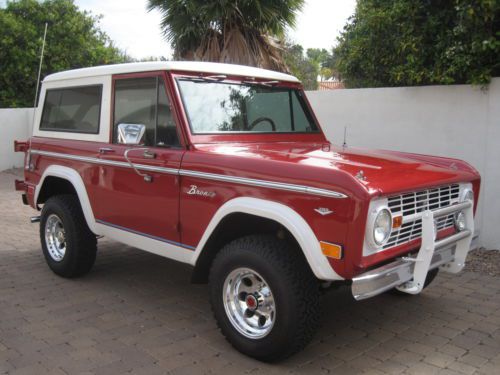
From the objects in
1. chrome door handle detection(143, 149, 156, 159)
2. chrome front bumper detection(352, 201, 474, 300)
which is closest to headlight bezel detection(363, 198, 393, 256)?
chrome front bumper detection(352, 201, 474, 300)

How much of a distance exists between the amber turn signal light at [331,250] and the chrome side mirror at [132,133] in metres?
1.68

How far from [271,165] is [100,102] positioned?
2.09 m

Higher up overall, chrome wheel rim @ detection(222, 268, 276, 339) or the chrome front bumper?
the chrome front bumper

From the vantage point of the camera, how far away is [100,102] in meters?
4.57

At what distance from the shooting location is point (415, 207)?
3.28 metres

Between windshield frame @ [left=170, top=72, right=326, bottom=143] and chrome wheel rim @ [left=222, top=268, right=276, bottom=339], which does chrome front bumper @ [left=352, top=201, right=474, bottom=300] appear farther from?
windshield frame @ [left=170, top=72, right=326, bottom=143]

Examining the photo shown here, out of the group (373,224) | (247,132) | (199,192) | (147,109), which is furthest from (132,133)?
(373,224)

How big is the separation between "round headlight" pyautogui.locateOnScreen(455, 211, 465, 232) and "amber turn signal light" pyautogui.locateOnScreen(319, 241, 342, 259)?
1306 millimetres

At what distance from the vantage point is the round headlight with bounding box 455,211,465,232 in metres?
3.71

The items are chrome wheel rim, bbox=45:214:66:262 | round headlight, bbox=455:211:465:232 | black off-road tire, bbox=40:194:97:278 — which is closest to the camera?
round headlight, bbox=455:211:465:232

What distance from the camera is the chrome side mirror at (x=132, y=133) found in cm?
383

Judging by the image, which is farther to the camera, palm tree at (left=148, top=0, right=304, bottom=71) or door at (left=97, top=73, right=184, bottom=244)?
palm tree at (left=148, top=0, right=304, bottom=71)

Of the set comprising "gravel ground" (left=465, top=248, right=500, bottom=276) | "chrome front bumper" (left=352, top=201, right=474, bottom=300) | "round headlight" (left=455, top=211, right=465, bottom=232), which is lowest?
"gravel ground" (left=465, top=248, right=500, bottom=276)

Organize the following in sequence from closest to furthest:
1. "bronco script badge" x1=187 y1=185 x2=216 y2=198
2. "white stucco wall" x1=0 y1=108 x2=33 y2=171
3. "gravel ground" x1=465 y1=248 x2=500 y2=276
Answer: "bronco script badge" x1=187 y1=185 x2=216 y2=198 < "gravel ground" x1=465 y1=248 x2=500 y2=276 < "white stucco wall" x1=0 y1=108 x2=33 y2=171
